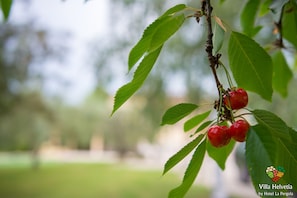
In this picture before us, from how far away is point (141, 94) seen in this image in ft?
11.6

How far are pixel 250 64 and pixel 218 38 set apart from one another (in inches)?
1.8

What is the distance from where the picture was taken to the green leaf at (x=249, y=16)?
1.36ft

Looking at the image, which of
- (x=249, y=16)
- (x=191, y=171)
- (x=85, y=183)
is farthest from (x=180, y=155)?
(x=85, y=183)

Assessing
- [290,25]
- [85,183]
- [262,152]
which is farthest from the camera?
[85,183]

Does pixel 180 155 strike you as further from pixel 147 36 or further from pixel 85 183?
pixel 85 183

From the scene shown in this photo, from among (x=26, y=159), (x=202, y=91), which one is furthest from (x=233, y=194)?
(x=26, y=159)

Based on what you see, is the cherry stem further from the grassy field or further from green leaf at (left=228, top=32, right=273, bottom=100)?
the grassy field

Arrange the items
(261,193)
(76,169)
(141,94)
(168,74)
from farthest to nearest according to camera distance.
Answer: (76,169) < (141,94) < (168,74) < (261,193)

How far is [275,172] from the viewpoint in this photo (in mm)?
237

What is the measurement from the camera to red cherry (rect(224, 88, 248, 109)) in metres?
0.24

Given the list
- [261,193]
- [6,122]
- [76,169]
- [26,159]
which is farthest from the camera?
[26,159]

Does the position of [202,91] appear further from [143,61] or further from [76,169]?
[76,169]

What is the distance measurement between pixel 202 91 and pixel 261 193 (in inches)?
117

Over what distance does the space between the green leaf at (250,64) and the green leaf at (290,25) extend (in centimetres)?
14
